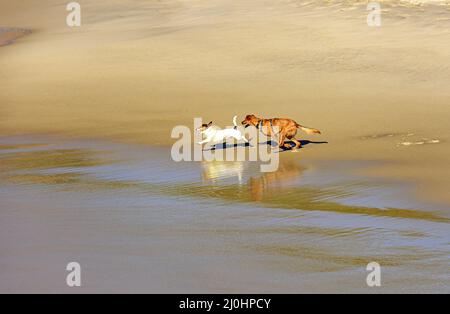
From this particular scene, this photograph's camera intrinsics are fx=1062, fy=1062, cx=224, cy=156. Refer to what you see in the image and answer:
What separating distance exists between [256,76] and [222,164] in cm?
534

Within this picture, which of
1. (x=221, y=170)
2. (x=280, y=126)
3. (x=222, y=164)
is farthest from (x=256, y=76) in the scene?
(x=221, y=170)

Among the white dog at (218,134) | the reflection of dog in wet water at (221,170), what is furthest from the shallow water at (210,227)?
the white dog at (218,134)

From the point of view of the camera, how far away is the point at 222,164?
1295cm

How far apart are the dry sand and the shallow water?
3.37 feet

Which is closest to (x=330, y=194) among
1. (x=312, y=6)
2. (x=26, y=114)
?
(x=26, y=114)

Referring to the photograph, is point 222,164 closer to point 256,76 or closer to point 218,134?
point 218,134

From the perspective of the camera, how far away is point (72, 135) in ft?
49.7

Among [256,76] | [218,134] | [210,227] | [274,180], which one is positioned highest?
[256,76]

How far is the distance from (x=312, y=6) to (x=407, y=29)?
3.27 m

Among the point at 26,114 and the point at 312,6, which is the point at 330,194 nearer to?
the point at 26,114

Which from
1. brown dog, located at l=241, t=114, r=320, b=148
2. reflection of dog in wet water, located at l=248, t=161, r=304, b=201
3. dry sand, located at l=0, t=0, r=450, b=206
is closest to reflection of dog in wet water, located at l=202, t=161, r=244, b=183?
reflection of dog in wet water, located at l=248, t=161, r=304, b=201

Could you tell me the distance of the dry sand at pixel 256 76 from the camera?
14.4 m

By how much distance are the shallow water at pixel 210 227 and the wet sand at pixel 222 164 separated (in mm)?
27

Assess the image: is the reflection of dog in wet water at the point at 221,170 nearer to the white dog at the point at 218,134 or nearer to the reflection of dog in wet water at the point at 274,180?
the reflection of dog in wet water at the point at 274,180
